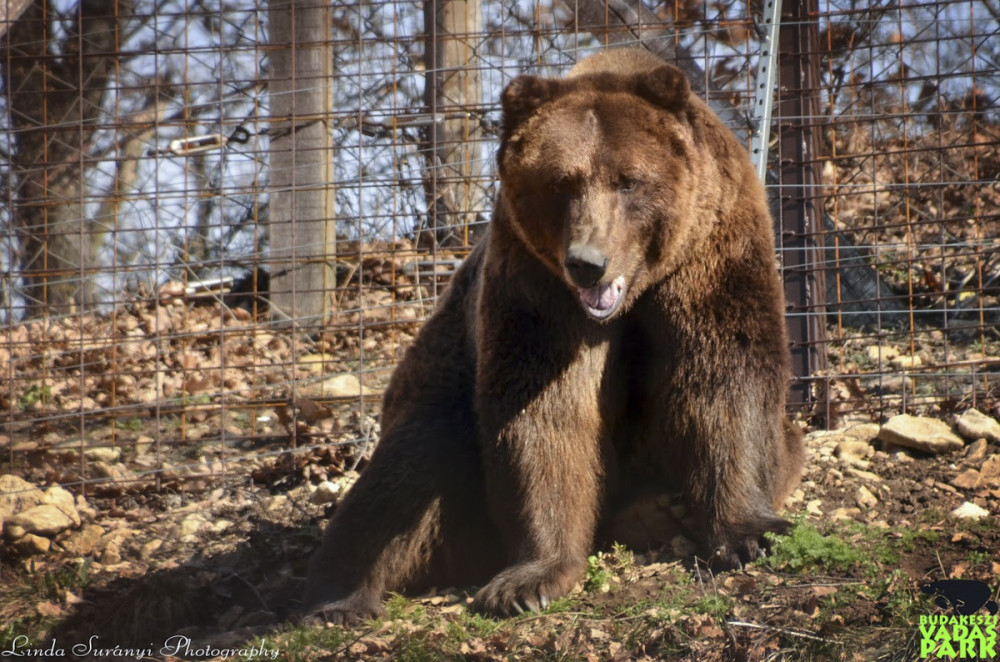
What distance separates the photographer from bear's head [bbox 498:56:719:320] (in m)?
4.54

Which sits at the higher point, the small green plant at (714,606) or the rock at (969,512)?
the rock at (969,512)

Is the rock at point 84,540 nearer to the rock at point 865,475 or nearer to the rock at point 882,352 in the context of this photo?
the rock at point 865,475

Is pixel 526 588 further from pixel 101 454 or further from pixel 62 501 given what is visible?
pixel 101 454

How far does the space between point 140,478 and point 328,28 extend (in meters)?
3.84

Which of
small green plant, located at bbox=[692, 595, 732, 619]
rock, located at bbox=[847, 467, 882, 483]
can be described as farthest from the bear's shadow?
rock, located at bbox=[847, 467, 882, 483]

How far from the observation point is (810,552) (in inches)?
175

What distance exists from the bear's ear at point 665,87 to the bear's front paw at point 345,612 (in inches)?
105

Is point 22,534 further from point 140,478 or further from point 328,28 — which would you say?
point 328,28

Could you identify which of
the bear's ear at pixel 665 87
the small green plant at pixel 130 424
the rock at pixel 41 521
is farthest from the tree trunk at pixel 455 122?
the bear's ear at pixel 665 87

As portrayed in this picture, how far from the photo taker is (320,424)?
8016 mm

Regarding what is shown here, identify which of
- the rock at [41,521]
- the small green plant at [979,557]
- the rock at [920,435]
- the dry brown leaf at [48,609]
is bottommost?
the dry brown leaf at [48,609]

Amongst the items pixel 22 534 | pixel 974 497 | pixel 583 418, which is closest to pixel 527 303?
pixel 583 418

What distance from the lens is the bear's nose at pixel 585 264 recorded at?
4.28 metres

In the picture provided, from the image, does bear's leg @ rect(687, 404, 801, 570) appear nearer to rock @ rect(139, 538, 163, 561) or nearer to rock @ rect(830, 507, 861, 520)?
rock @ rect(830, 507, 861, 520)
